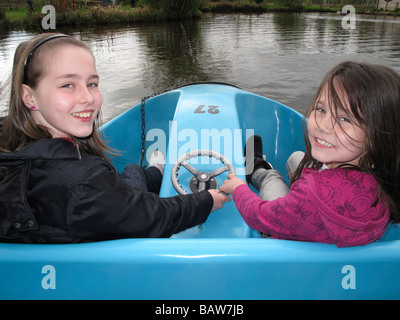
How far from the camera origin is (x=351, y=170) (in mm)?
973

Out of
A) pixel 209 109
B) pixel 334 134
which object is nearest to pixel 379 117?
pixel 334 134

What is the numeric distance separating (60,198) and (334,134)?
3.00 feet

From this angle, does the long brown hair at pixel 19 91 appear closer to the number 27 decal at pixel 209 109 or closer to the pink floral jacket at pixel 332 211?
the pink floral jacket at pixel 332 211

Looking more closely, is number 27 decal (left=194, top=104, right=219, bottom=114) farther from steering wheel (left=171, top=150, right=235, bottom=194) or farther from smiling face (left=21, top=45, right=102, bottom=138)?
smiling face (left=21, top=45, right=102, bottom=138)

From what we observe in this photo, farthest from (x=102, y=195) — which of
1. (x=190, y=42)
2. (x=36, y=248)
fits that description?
(x=190, y=42)

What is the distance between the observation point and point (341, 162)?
1.08 meters

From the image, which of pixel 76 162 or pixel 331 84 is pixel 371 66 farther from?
pixel 76 162

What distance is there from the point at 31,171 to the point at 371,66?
115cm

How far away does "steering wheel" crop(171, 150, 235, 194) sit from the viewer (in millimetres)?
1449

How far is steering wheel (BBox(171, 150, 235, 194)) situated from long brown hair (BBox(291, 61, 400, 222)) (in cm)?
67

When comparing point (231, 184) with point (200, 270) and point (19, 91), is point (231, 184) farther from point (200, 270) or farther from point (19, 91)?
point (19, 91)

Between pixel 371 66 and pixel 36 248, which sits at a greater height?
pixel 371 66

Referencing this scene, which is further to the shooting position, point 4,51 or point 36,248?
point 4,51

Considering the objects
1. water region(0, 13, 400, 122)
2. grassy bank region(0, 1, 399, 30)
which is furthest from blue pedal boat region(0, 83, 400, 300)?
grassy bank region(0, 1, 399, 30)
